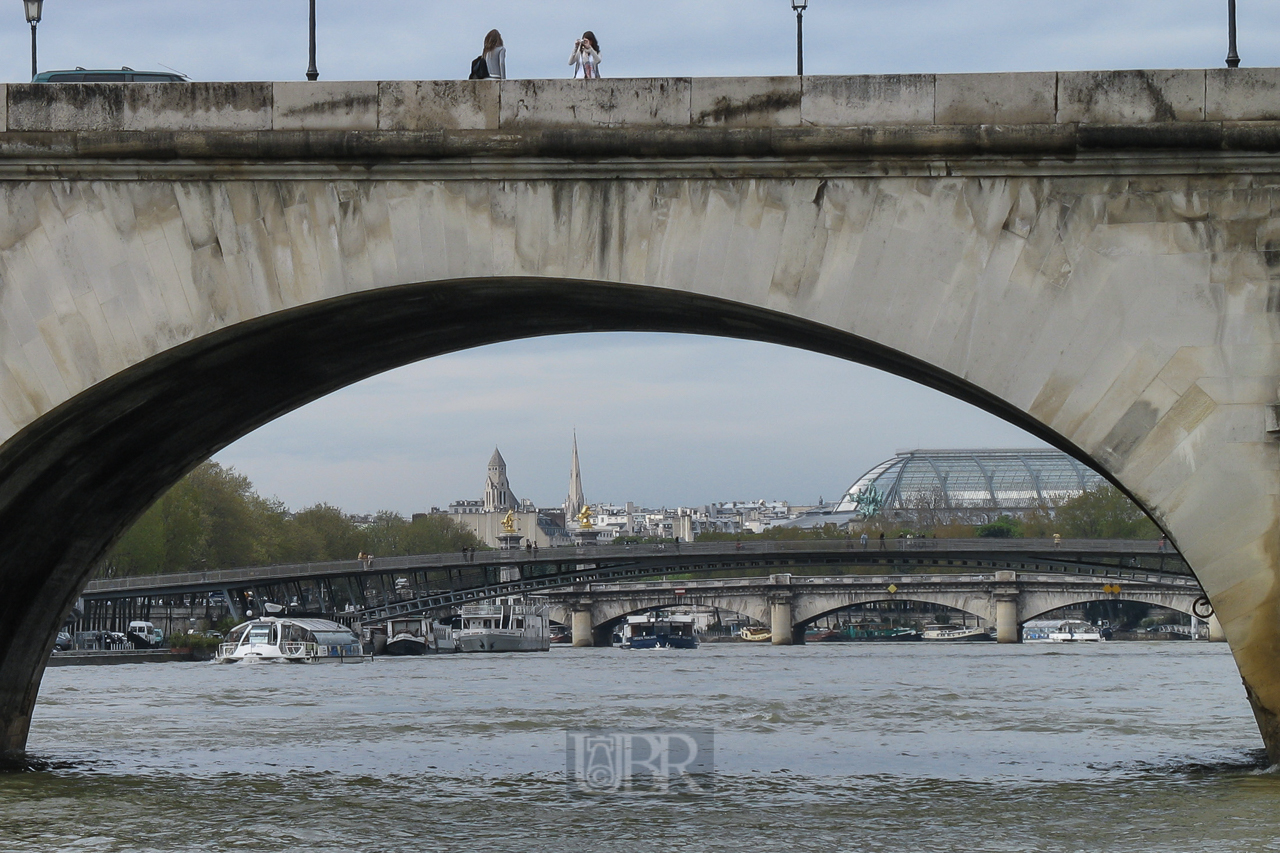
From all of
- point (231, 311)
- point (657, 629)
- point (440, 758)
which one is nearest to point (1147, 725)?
point (440, 758)

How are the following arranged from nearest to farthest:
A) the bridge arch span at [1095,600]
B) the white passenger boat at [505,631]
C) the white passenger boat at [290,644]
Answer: the white passenger boat at [290,644] → the white passenger boat at [505,631] → the bridge arch span at [1095,600]

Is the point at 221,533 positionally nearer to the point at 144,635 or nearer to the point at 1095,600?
the point at 144,635

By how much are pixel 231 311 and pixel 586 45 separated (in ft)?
11.0

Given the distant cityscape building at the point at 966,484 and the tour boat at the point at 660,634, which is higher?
the distant cityscape building at the point at 966,484

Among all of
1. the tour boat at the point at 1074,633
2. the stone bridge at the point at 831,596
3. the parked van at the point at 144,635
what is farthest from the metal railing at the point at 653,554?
the tour boat at the point at 1074,633

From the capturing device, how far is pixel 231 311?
10.7 metres

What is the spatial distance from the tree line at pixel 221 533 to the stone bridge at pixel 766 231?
63976mm

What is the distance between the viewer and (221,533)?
289ft

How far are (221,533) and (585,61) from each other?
261 feet

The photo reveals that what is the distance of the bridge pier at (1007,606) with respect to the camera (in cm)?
8794

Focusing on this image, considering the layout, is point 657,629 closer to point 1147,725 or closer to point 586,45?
Answer: point 1147,725

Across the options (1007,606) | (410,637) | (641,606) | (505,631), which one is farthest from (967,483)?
(410,637)

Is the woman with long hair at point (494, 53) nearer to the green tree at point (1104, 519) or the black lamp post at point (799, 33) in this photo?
the black lamp post at point (799, 33)

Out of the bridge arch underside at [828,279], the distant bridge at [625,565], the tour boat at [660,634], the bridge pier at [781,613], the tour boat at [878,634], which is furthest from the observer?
the tour boat at [878,634]
